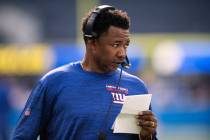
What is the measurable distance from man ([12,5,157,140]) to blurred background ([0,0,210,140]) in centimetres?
759

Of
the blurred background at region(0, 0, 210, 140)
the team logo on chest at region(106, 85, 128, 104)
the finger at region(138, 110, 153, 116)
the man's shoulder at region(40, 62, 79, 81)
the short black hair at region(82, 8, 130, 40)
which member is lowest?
the blurred background at region(0, 0, 210, 140)

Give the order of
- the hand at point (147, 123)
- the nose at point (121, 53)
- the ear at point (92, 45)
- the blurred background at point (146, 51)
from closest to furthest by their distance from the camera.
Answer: the hand at point (147, 123)
the nose at point (121, 53)
the ear at point (92, 45)
the blurred background at point (146, 51)

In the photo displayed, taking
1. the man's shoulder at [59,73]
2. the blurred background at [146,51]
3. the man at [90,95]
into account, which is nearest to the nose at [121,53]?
the man at [90,95]

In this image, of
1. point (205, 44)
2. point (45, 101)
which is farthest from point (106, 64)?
point (205, 44)

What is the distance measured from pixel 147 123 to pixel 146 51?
2338cm

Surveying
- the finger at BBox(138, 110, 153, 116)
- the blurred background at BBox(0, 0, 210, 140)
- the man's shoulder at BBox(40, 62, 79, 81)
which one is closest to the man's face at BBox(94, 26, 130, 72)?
the man's shoulder at BBox(40, 62, 79, 81)

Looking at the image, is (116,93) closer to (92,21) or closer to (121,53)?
(121,53)

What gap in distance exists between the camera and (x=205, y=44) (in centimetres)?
2702

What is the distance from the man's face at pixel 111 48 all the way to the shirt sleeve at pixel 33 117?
34 centimetres

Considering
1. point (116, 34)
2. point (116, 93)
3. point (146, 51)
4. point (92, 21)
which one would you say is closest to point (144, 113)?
point (116, 93)

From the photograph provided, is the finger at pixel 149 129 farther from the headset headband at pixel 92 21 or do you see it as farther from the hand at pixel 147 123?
the headset headband at pixel 92 21

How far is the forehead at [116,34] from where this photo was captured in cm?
438

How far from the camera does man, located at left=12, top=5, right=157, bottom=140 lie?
4309 millimetres

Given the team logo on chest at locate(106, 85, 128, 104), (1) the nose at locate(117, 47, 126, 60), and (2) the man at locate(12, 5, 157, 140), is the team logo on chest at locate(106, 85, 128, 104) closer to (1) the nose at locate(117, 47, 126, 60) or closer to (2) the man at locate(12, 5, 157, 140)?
(2) the man at locate(12, 5, 157, 140)
